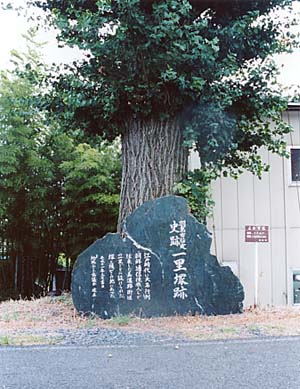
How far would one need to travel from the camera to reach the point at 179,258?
5113 mm

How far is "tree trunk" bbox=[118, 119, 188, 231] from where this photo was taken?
571 centimetres

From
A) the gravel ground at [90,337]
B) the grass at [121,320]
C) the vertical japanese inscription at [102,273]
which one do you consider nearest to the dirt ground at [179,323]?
the grass at [121,320]

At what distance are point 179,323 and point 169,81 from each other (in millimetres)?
2332

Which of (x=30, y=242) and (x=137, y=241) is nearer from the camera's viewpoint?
(x=137, y=241)

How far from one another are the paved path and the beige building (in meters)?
3.70

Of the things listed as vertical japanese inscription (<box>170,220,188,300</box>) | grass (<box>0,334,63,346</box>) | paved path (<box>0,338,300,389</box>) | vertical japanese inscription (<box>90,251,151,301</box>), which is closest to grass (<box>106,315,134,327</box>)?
vertical japanese inscription (<box>90,251,151,301</box>)

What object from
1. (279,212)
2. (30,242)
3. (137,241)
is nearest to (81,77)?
(137,241)

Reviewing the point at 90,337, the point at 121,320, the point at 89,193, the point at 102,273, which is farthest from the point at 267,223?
the point at 90,337

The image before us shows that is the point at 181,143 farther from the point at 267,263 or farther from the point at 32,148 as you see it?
the point at 32,148

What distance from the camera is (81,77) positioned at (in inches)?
222

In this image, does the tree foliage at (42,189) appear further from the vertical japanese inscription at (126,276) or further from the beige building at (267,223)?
the vertical japanese inscription at (126,276)

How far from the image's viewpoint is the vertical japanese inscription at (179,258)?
507 centimetres

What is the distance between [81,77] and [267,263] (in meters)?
3.93

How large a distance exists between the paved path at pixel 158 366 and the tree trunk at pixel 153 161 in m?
2.16
